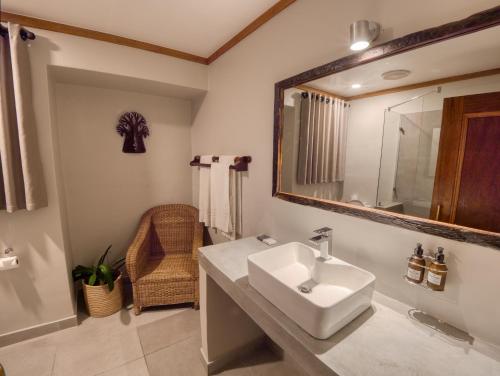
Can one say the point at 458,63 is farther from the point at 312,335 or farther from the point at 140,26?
the point at 140,26

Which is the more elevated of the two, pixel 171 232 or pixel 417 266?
pixel 417 266

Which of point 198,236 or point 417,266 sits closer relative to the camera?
point 417,266

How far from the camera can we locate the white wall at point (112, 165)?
199 cm

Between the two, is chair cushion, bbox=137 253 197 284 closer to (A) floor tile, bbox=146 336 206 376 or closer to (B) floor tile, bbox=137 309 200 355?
(B) floor tile, bbox=137 309 200 355

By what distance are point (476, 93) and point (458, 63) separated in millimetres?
111

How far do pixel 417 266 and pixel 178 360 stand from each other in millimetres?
1523

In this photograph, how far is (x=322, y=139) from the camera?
3.84ft

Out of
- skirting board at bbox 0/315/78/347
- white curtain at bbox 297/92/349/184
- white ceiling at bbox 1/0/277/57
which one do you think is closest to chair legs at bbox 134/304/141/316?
skirting board at bbox 0/315/78/347

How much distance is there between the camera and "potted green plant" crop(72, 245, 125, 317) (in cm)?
185


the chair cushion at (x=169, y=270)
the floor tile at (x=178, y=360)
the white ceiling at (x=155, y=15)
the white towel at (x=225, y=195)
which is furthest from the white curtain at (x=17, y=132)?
the floor tile at (x=178, y=360)

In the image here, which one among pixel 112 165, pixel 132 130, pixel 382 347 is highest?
pixel 132 130

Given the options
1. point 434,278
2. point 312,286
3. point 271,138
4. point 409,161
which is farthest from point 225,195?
point 434,278

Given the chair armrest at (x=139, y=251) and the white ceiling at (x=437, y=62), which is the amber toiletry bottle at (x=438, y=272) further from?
the chair armrest at (x=139, y=251)

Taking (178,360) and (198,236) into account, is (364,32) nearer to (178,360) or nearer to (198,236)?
(198,236)
